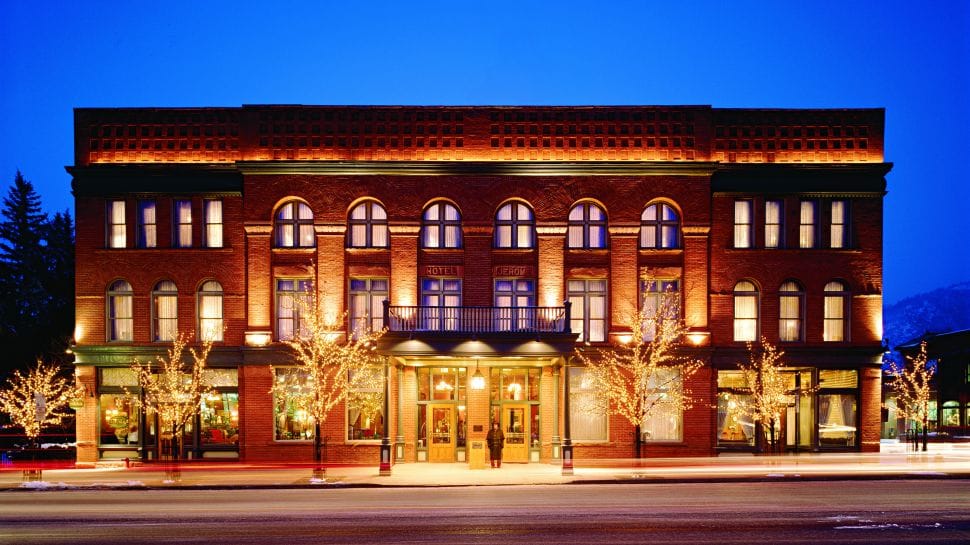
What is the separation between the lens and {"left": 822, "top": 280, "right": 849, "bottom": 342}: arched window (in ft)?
94.5

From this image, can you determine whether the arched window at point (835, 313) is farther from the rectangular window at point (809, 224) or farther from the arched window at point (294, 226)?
the arched window at point (294, 226)

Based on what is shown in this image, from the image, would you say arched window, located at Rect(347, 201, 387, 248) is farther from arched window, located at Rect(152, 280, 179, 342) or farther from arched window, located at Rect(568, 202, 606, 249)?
arched window, located at Rect(568, 202, 606, 249)

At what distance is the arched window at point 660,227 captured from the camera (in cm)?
2861

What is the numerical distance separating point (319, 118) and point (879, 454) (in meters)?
24.2

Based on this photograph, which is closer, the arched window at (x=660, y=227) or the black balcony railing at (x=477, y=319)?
the black balcony railing at (x=477, y=319)

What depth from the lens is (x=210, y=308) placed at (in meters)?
28.6

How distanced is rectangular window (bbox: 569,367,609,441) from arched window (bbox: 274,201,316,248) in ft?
36.4

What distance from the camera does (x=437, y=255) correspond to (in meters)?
28.4

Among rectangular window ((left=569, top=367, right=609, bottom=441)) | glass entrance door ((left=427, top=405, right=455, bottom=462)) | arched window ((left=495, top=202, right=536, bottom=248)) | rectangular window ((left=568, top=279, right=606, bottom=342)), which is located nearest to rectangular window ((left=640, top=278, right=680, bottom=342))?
rectangular window ((left=568, top=279, right=606, bottom=342))

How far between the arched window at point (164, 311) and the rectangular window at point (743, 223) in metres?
21.4

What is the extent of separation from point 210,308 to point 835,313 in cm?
2374

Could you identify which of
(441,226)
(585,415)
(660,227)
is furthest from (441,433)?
(660,227)

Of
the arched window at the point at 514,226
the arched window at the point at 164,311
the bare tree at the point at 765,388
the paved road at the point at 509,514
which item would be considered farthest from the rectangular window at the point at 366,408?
the bare tree at the point at 765,388

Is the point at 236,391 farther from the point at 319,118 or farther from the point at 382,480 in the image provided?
the point at 319,118
